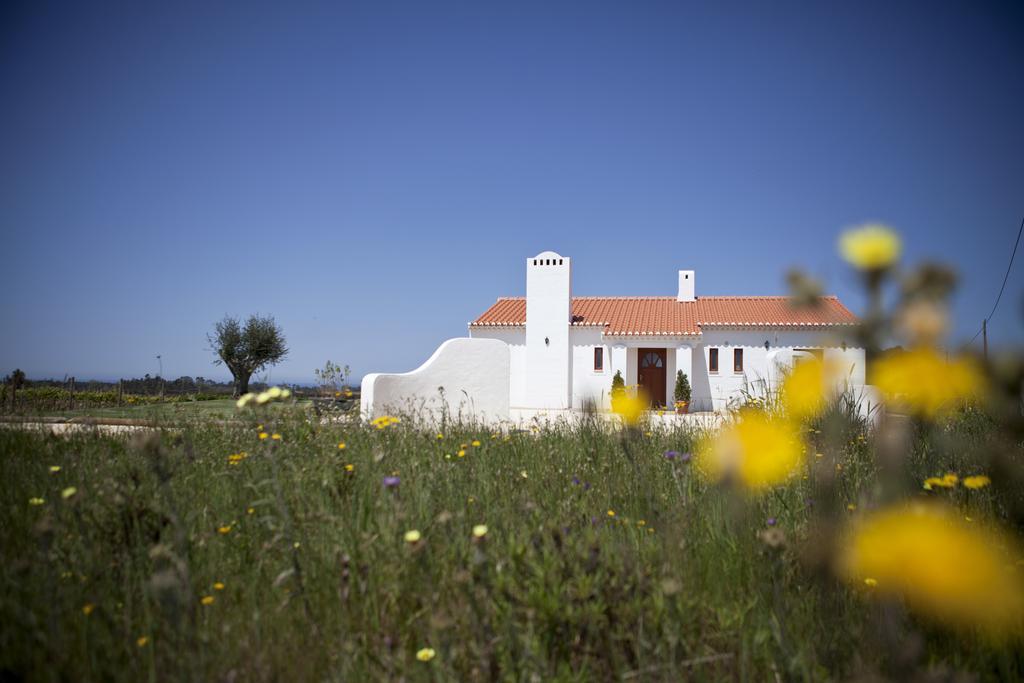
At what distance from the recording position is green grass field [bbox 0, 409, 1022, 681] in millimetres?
2012

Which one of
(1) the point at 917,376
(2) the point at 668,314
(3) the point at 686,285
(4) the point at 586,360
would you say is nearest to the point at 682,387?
(4) the point at 586,360

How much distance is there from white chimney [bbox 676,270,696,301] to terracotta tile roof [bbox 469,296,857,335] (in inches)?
12.1

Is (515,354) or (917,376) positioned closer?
(917,376)

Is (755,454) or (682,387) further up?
(755,454)

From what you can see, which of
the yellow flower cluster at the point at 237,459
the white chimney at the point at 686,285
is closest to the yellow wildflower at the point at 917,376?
the yellow flower cluster at the point at 237,459

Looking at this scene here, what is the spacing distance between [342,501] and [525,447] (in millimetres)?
2878

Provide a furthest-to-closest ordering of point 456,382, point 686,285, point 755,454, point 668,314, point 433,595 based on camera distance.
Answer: point 686,285, point 668,314, point 456,382, point 433,595, point 755,454

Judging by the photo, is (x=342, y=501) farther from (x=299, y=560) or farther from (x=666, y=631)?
(x=666, y=631)

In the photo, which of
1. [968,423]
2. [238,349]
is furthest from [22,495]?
[238,349]

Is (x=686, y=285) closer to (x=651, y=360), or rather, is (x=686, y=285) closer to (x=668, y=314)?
(x=668, y=314)

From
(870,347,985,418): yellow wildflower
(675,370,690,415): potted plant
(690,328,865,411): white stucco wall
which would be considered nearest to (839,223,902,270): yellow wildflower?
(870,347,985,418): yellow wildflower

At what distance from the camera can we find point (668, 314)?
1033 inches

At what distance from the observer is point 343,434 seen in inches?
224

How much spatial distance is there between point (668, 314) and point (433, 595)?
25.2 m
